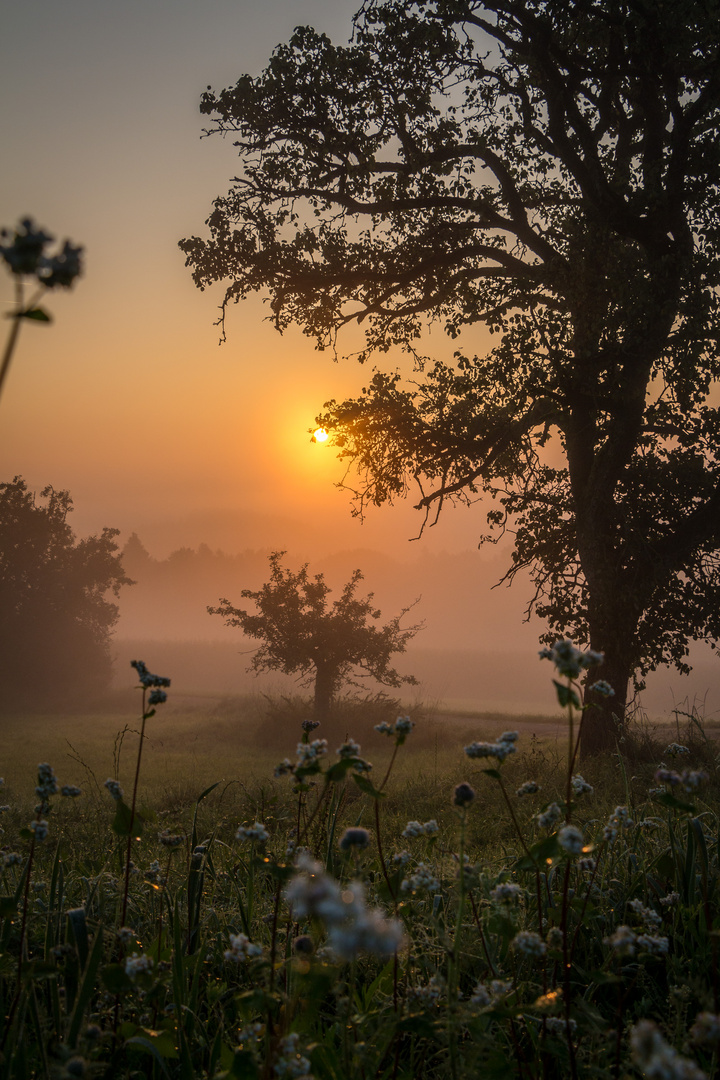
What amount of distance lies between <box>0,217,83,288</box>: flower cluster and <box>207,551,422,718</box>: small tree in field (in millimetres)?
23554

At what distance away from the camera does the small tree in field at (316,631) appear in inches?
984

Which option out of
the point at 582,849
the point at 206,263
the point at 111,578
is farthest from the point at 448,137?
the point at 111,578

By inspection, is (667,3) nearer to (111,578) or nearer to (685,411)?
(685,411)

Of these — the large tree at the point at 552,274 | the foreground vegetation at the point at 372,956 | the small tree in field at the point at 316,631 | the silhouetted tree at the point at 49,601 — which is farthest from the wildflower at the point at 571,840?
the silhouetted tree at the point at 49,601

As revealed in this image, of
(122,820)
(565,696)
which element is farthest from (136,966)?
(565,696)

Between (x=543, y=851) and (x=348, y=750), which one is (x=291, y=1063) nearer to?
(x=348, y=750)

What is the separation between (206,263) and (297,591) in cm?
1481

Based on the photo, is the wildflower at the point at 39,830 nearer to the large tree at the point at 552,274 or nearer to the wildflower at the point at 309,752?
the wildflower at the point at 309,752

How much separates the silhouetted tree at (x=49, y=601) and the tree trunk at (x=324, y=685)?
22.9 m

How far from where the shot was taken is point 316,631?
25016mm

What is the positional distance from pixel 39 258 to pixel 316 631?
24.3 meters

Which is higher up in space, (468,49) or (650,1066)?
(468,49)

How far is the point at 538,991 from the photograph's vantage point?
2.71 metres

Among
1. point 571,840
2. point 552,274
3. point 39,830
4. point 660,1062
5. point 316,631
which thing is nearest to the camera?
point 660,1062
